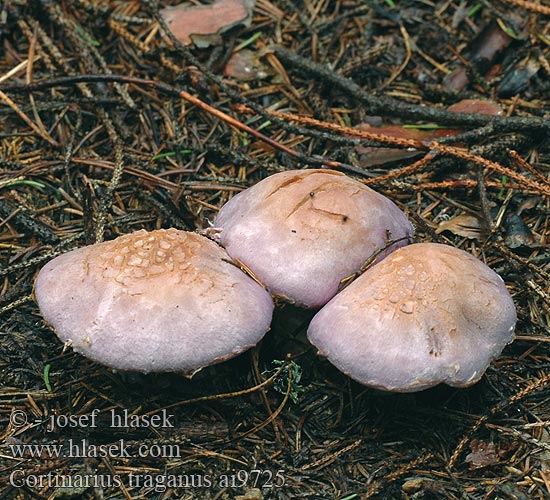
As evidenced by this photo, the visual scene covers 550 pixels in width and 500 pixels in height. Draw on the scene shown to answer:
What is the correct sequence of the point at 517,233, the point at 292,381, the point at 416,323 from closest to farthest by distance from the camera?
the point at 416,323
the point at 292,381
the point at 517,233

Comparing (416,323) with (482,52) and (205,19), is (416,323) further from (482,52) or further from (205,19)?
(205,19)

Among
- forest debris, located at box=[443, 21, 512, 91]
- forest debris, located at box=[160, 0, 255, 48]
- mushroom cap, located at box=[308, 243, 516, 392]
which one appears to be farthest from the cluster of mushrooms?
forest debris, located at box=[160, 0, 255, 48]

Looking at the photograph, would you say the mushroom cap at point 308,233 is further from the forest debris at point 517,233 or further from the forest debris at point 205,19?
the forest debris at point 205,19

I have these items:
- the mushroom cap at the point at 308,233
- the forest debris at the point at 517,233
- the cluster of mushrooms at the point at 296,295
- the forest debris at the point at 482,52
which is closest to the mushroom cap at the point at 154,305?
the cluster of mushrooms at the point at 296,295

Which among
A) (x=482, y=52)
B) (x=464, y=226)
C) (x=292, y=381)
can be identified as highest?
(x=482, y=52)

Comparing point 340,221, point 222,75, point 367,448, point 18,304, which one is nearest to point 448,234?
point 340,221

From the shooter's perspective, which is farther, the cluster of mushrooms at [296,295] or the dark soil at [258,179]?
the dark soil at [258,179]

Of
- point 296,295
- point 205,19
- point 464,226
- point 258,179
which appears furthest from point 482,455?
point 205,19
